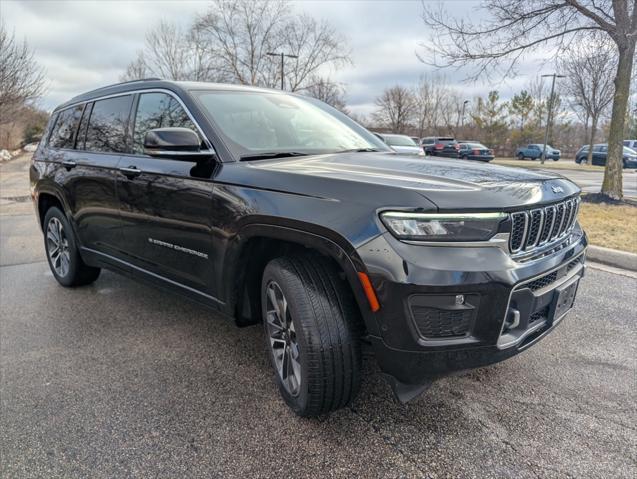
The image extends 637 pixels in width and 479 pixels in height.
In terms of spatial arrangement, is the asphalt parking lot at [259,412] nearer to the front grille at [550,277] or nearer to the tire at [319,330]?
the tire at [319,330]

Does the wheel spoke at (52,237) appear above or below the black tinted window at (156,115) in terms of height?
below

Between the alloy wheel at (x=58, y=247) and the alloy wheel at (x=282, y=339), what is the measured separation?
285cm

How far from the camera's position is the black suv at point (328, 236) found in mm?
1845

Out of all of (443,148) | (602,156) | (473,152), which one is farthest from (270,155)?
(602,156)

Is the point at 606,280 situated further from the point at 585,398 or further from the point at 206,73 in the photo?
the point at 206,73

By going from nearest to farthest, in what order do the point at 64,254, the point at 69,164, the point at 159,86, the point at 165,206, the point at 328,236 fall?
the point at 328,236 → the point at 165,206 → the point at 159,86 → the point at 69,164 → the point at 64,254

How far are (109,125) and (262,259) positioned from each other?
6.69 ft

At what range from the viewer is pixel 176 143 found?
252 cm

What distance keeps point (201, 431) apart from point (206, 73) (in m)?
31.5

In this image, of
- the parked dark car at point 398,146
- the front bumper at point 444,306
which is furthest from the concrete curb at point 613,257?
the front bumper at point 444,306

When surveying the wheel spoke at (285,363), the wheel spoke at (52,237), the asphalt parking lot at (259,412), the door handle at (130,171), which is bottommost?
the asphalt parking lot at (259,412)

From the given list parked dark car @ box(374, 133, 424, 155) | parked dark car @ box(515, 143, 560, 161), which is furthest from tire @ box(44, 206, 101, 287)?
parked dark car @ box(515, 143, 560, 161)

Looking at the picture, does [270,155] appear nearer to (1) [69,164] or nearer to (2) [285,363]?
(2) [285,363]

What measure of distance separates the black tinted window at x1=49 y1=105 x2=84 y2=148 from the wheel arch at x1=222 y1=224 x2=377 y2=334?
268 centimetres
